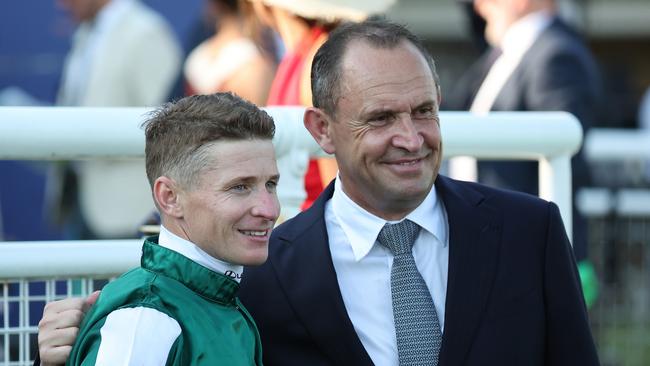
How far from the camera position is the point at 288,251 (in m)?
3.22

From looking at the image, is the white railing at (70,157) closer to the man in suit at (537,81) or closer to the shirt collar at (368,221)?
the shirt collar at (368,221)

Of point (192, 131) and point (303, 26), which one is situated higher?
point (303, 26)

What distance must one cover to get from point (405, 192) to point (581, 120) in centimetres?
346

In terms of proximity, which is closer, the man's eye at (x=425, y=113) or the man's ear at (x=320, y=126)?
the man's eye at (x=425, y=113)

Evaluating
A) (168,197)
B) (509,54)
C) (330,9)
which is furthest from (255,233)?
(509,54)

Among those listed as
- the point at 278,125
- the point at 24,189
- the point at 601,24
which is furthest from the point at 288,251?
the point at 601,24

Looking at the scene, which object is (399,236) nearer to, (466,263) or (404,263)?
(404,263)

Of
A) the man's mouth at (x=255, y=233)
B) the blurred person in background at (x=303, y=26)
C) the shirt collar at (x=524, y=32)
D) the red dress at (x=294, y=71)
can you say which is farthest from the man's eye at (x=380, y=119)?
the shirt collar at (x=524, y=32)

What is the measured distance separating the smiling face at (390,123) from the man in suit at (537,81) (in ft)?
9.63

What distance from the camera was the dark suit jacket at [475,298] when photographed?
10.1 ft

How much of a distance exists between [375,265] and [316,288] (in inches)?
6.6

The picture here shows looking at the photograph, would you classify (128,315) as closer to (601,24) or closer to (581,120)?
(581,120)

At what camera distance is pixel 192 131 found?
9.10 feet

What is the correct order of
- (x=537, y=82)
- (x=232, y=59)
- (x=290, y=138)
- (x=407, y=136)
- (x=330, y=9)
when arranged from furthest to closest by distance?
(x=537, y=82) → (x=232, y=59) → (x=330, y=9) → (x=290, y=138) → (x=407, y=136)
